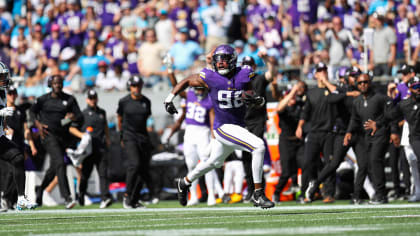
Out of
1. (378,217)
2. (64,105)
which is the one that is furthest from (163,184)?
(378,217)

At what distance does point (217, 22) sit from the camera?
798 inches

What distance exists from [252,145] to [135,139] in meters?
4.12

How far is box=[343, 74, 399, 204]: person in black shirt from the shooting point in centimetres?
1262

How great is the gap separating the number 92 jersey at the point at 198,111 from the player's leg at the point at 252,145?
3.79m

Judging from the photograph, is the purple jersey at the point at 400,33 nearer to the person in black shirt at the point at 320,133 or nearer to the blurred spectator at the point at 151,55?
the person in black shirt at the point at 320,133

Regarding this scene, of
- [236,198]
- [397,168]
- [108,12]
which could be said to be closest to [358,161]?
[397,168]

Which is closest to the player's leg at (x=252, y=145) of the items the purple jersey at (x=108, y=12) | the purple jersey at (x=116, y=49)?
the purple jersey at (x=116, y=49)

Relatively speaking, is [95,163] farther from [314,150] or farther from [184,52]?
[184,52]

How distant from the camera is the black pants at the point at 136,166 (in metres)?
13.6

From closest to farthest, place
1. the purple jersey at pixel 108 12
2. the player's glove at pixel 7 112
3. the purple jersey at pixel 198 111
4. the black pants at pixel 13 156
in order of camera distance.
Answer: the player's glove at pixel 7 112
the black pants at pixel 13 156
the purple jersey at pixel 198 111
the purple jersey at pixel 108 12

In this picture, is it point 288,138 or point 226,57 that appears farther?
point 288,138

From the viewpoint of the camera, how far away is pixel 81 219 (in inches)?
391

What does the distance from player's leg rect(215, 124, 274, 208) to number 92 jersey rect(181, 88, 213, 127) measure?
3790 mm

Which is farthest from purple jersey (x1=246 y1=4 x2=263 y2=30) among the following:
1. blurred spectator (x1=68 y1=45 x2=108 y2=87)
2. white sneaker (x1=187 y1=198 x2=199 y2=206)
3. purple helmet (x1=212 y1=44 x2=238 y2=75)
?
purple helmet (x1=212 y1=44 x2=238 y2=75)
